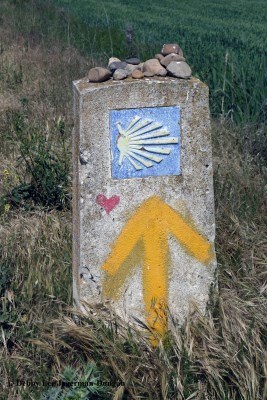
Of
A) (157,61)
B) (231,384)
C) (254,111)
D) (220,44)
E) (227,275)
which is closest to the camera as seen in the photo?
(231,384)

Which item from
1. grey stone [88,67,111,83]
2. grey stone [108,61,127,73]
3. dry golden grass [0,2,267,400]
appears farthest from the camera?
grey stone [108,61,127,73]

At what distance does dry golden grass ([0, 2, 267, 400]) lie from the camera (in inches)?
122

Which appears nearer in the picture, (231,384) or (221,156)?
(231,384)

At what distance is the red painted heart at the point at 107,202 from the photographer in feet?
10.6

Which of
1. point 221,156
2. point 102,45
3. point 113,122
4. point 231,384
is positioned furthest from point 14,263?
point 102,45

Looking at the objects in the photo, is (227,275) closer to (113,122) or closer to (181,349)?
(181,349)

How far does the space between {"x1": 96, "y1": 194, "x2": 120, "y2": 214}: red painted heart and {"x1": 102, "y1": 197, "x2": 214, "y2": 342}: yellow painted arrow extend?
12 centimetres

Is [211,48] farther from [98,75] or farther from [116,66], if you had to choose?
[98,75]

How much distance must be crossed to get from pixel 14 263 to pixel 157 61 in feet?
4.55

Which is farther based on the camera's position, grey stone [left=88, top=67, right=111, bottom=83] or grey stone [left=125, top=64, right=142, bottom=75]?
grey stone [left=125, top=64, right=142, bottom=75]

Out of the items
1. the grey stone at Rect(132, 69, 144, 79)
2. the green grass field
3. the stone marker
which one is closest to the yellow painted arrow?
the stone marker

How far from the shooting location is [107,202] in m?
3.24

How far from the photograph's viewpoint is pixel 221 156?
5629 millimetres

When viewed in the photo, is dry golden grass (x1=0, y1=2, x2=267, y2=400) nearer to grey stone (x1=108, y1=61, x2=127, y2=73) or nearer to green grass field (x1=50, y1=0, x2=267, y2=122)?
grey stone (x1=108, y1=61, x2=127, y2=73)
